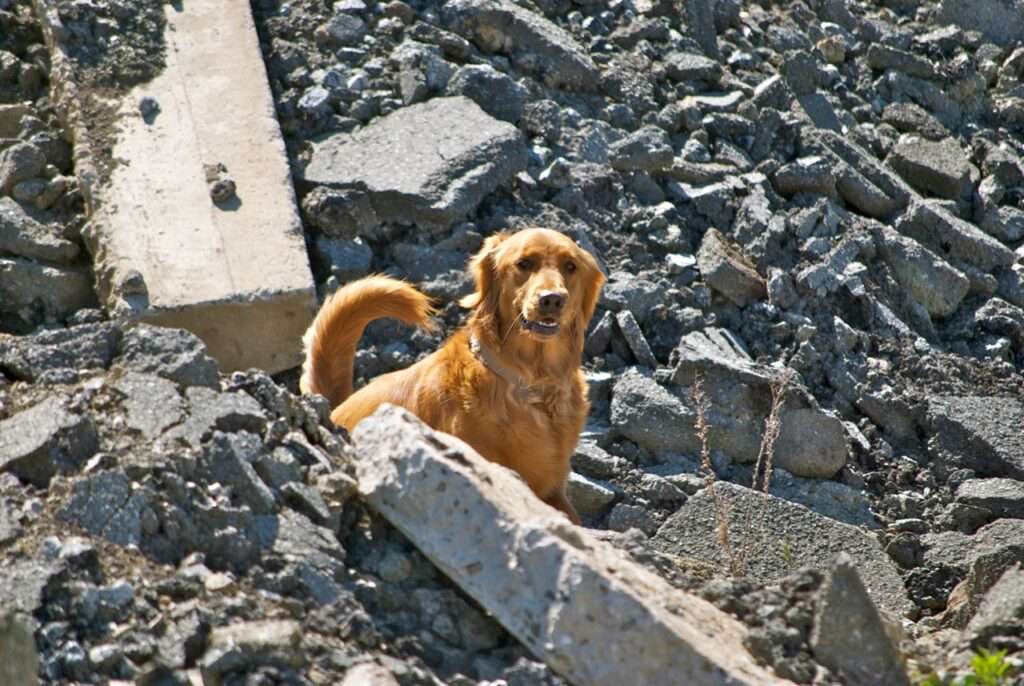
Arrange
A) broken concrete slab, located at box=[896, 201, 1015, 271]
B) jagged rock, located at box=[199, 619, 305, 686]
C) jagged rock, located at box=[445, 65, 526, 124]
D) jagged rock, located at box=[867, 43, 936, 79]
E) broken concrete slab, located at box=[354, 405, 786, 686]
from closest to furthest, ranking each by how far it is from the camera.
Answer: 1. jagged rock, located at box=[199, 619, 305, 686]
2. broken concrete slab, located at box=[354, 405, 786, 686]
3. jagged rock, located at box=[445, 65, 526, 124]
4. broken concrete slab, located at box=[896, 201, 1015, 271]
5. jagged rock, located at box=[867, 43, 936, 79]

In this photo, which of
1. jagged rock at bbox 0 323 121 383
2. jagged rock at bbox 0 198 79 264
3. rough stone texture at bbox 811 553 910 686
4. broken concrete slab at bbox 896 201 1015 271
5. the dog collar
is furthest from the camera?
broken concrete slab at bbox 896 201 1015 271

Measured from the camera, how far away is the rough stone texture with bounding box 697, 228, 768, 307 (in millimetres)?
7504

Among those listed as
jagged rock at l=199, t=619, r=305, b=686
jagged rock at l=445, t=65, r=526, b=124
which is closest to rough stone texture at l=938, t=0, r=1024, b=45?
jagged rock at l=445, t=65, r=526, b=124

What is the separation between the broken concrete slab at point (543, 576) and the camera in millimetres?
3852

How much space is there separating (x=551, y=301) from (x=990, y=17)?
16.4 feet

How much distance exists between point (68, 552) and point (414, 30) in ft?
15.8

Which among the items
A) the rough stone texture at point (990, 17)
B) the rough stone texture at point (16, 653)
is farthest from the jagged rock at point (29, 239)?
the rough stone texture at point (990, 17)

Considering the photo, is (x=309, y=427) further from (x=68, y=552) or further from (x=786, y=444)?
(x=786, y=444)

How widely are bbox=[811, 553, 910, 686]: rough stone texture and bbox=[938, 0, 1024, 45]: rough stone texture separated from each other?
6.68 m

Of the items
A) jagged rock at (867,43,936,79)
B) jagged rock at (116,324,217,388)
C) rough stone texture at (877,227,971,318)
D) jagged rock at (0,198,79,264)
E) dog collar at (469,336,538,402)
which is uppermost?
jagged rock at (116,324,217,388)

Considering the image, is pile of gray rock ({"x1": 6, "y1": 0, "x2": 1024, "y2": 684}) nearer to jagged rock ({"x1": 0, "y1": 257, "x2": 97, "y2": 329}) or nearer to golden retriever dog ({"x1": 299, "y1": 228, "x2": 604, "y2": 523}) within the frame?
jagged rock ({"x1": 0, "y1": 257, "x2": 97, "y2": 329})

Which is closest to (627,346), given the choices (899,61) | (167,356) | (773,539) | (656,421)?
(656,421)

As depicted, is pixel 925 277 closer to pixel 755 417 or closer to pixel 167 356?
pixel 755 417

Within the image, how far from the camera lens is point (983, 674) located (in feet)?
12.3
